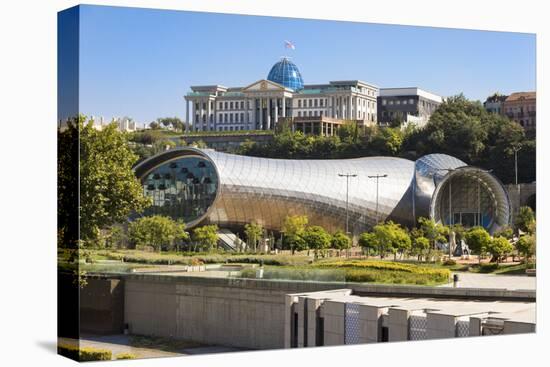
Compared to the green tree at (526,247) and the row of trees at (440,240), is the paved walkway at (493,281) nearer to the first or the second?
the green tree at (526,247)

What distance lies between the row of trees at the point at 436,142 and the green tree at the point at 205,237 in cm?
723

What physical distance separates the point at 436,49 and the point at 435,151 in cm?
1508

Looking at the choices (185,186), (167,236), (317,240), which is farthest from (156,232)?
(185,186)

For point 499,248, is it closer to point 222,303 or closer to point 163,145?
point 222,303

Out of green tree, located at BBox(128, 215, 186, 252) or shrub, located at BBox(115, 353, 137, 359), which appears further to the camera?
green tree, located at BBox(128, 215, 186, 252)

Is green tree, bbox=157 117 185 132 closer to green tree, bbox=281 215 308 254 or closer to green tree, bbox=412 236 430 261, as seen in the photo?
green tree, bbox=281 215 308 254

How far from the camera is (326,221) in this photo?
39.0 metres

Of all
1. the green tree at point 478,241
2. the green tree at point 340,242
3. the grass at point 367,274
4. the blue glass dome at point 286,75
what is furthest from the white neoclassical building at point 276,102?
the grass at point 367,274

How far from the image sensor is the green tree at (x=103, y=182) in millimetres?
20078

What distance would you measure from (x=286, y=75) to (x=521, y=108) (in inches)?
347

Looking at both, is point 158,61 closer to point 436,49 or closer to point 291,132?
point 436,49

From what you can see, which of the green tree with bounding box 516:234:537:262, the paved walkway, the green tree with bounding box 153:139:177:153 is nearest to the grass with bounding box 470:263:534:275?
the green tree with bounding box 516:234:537:262

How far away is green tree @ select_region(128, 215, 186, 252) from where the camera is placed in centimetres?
3101

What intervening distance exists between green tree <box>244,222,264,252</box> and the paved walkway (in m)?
11.8
